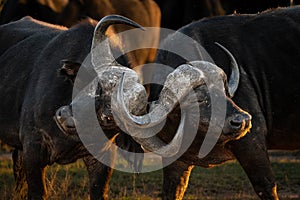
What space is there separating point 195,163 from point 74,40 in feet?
5.34

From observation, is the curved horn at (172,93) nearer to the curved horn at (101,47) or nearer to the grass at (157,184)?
the curved horn at (101,47)

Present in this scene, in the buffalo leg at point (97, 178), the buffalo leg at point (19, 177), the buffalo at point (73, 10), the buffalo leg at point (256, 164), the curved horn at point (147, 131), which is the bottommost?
the buffalo at point (73, 10)

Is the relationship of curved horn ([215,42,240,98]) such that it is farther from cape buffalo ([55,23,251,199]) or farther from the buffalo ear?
the buffalo ear

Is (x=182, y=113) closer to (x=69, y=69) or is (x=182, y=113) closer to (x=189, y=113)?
(x=189, y=113)

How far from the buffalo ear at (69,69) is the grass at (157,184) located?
1874mm

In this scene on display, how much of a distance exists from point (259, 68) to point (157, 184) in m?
3.44

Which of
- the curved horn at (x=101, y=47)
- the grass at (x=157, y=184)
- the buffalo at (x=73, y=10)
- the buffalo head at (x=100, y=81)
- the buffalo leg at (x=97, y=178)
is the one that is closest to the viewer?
the buffalo head at (x=100, y=81)

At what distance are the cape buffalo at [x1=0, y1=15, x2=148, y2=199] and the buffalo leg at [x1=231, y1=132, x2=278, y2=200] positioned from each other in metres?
1.01

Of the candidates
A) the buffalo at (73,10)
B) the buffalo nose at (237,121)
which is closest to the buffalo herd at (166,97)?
the buffalo nose at (237,121)

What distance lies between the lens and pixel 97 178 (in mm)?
6961

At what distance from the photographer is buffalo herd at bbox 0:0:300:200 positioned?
219 inches

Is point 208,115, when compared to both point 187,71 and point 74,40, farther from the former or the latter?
point 74,40

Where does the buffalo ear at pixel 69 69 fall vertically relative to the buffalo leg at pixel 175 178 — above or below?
above

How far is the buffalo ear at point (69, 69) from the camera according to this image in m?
6.27
